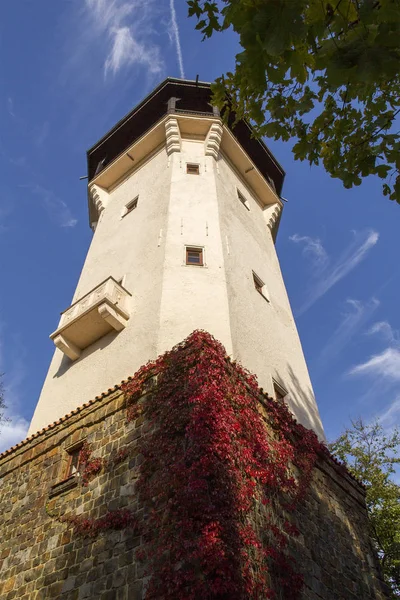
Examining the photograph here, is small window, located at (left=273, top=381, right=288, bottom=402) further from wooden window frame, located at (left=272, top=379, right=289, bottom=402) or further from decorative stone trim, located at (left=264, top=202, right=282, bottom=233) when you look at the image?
decorative stone trim, located at (left=264, top=202, right=282, bottom=233)

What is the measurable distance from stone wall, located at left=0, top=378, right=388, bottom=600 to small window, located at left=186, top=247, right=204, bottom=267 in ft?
14.9

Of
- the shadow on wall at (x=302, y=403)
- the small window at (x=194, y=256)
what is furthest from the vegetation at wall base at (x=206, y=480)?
the small window at (x=194, y=256)

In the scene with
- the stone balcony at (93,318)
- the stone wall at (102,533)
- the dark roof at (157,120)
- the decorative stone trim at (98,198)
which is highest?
the dark roof at (157,120)

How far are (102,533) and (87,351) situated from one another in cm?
580

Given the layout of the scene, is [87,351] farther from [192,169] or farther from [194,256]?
[192,169]

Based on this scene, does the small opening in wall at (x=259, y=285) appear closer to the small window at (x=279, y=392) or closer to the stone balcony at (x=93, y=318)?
the small window at (x=279, y=392)

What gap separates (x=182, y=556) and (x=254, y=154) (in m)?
18.4

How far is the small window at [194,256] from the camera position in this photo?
12.9 meters

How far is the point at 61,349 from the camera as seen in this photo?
43.0ft

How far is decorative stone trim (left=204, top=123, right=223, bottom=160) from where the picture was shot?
17516 mm

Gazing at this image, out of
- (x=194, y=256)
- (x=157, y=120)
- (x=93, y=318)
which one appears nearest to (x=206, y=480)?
(x=93, y=318)

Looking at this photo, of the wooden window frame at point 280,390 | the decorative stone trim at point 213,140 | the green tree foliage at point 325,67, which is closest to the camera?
the green tree foliage at point 325,67

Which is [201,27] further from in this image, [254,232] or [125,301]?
[254,232]

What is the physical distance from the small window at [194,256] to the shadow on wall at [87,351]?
2701 mm
